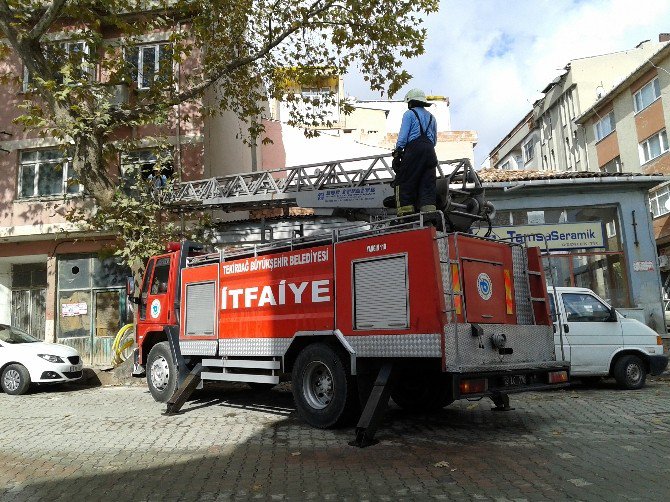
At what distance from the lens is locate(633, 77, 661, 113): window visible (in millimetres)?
24562

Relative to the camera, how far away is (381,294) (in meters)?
6.42

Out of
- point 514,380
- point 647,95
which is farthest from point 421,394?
point 647,95

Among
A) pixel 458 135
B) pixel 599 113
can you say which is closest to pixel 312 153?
pixel 458 135

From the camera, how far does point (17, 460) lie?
5984 millimetres

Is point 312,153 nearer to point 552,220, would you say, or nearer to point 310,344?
point 552,220

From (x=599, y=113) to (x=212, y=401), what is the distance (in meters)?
26.7

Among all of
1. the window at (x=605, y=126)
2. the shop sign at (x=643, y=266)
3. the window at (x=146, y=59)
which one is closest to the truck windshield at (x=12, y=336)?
the window at (x=146, y=59)

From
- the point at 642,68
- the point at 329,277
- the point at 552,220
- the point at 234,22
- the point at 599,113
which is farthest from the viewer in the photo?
the point at 599,113

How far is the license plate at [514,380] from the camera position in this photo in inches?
243

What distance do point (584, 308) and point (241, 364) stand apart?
6198mm

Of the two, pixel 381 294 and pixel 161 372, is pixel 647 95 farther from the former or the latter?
pixel 161 372

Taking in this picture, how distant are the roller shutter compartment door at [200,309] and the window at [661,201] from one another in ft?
75.6

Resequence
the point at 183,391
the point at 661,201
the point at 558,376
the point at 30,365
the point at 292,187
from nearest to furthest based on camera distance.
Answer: the point at 558,376 → the point at 183,391 → the point at 30,365 → the point at 292,187 → the point at 661,201

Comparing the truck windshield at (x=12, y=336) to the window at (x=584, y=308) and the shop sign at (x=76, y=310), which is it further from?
the window at (x=584, y=308)
